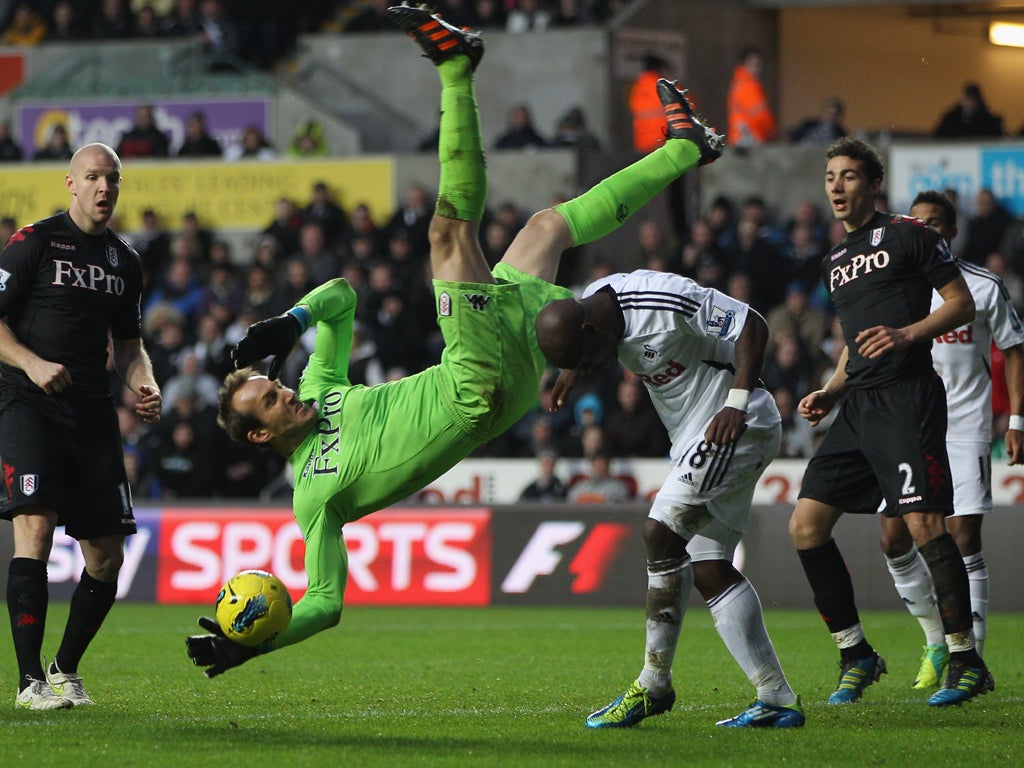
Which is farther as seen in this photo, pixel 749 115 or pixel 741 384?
pixel 749 115

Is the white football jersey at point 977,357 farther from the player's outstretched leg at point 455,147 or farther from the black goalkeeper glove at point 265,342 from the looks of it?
the black goalkeeper glove at point 265,342

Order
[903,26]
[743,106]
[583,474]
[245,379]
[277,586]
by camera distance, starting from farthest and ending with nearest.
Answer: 1. [903,26]
2. [743,106]
3. [583,474]
4. [245,379]
5. [277,586]

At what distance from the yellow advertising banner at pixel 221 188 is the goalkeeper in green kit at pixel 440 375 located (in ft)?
48.8

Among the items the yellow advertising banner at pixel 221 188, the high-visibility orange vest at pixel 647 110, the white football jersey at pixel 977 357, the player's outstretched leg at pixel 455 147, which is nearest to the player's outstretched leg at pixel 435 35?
the player's outstretched leg at pixel 455 147

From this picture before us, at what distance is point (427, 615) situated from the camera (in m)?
14.8

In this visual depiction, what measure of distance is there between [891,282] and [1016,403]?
148 cm

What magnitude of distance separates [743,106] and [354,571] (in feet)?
27.0

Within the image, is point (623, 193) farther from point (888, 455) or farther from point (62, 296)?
point (62, 296)

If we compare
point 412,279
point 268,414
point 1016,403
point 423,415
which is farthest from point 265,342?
point 412,279

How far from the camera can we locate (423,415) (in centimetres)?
745

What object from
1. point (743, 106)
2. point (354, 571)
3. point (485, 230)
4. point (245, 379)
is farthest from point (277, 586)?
point (743, 106)

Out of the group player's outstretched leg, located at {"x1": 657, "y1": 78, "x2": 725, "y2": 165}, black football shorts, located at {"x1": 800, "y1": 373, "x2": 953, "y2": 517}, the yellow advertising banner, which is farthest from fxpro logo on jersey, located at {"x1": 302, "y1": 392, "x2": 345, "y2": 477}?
the yellow advertising banner

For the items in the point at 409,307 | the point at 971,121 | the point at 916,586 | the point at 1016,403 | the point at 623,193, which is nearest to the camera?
the point at 623,193

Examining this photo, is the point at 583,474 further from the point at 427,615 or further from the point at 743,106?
the point at 743,106
